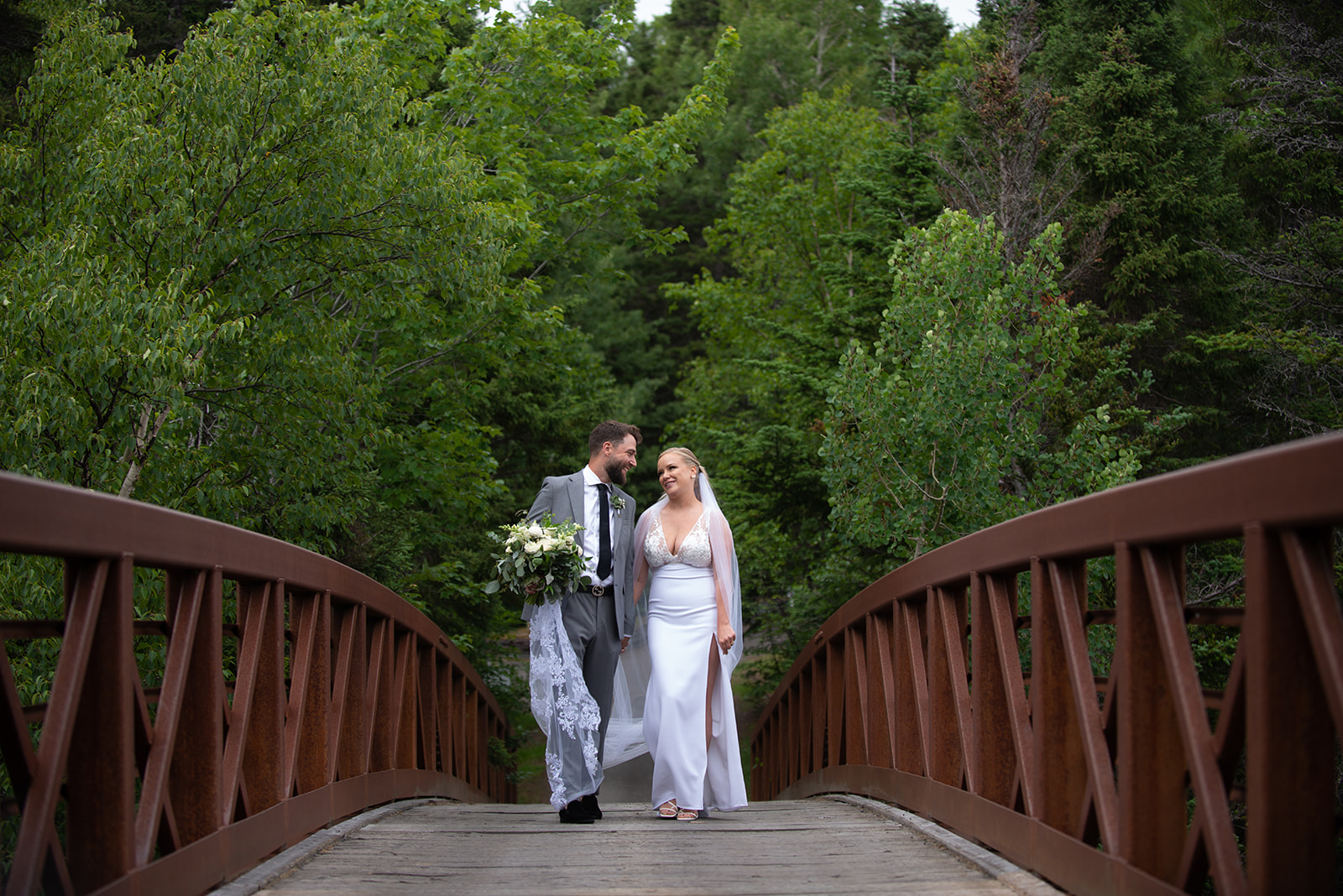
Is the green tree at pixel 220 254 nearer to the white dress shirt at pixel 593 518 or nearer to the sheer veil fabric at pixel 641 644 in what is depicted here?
the white dress shirt at pixel 593 518

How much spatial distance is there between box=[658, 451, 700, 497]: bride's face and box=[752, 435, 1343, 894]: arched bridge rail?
4.83ft

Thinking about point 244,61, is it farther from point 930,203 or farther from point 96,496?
point 930,203

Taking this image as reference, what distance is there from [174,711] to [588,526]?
10.0ft

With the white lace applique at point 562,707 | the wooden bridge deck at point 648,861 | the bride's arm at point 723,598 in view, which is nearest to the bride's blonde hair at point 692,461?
the bride's arm at point 723,598

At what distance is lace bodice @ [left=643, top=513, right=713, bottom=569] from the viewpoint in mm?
6176

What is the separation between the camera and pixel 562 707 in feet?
18.9

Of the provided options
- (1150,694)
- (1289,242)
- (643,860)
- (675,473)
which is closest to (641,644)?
(675,473)

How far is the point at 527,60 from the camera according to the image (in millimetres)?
13070

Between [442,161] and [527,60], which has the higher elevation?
[527,60]

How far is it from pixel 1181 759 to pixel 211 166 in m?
6.29

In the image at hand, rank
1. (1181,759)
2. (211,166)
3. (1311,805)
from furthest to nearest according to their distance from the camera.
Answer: (211,166) → (1181,759) → (1311,805)

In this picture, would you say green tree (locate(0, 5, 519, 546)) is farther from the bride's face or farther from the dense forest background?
the bride's face

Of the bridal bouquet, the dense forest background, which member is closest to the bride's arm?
the bridal bouquet

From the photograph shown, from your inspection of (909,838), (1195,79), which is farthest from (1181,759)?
(1195,79)
